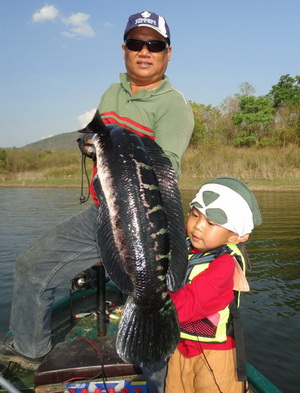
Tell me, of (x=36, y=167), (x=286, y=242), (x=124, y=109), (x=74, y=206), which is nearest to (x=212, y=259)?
(x=124, y=109)

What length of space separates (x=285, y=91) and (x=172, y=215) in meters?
52.9

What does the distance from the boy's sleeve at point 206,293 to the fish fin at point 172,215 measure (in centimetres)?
36

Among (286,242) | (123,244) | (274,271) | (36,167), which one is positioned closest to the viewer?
(123,244)

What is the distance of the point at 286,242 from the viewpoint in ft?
38.5

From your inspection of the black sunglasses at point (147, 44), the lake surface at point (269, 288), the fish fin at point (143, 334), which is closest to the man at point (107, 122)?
the black sunglasses at point (147, 44)

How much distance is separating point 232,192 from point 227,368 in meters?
1.13

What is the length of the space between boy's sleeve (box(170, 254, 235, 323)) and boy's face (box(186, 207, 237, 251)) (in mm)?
127

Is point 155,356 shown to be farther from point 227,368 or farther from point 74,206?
point 74,206

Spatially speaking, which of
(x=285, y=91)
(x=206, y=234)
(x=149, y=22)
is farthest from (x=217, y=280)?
(x=285, y=91)

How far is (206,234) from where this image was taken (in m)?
2.53

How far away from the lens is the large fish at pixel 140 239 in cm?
188

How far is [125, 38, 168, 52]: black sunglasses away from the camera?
8.18 feet

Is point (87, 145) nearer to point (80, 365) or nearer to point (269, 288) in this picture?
point (80, 365)

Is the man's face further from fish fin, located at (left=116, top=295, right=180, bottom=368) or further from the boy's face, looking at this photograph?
fish fin, located at (left=116, top=295, right=180, bottom=368)
